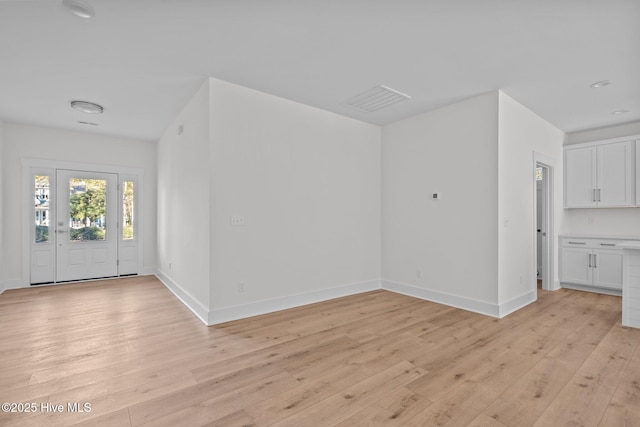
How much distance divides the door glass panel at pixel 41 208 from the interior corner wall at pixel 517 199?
24.5ft

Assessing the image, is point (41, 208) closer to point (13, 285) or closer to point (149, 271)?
point (13, 285)

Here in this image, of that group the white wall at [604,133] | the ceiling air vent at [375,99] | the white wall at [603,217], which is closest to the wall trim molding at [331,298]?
the white wall at [603,217]

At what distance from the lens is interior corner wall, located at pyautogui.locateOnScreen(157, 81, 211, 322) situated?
354cm

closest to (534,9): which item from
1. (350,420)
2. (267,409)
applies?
(350,420)

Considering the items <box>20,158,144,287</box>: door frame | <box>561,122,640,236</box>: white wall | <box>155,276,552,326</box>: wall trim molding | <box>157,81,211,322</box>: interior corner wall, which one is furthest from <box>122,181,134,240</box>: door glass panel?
<box>561,122,640,236</box>: white wall

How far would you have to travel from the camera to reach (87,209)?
5.79 m

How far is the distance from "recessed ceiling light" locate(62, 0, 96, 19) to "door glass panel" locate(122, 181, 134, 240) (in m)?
4.56

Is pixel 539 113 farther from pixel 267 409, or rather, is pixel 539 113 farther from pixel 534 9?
pixel 267 409

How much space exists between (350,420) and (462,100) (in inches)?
157

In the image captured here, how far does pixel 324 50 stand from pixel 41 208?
5.89 metres

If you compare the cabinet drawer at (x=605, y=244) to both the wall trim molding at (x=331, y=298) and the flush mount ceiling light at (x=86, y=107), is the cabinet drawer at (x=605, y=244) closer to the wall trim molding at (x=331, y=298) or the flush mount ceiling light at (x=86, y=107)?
the wall trim molding at (x=331, y=298)

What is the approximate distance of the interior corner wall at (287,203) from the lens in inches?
139

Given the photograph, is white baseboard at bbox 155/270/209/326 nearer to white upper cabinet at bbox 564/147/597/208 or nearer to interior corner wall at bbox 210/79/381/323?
interior corner wall at bbox 210/79/381/323

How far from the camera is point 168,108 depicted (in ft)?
14.5
